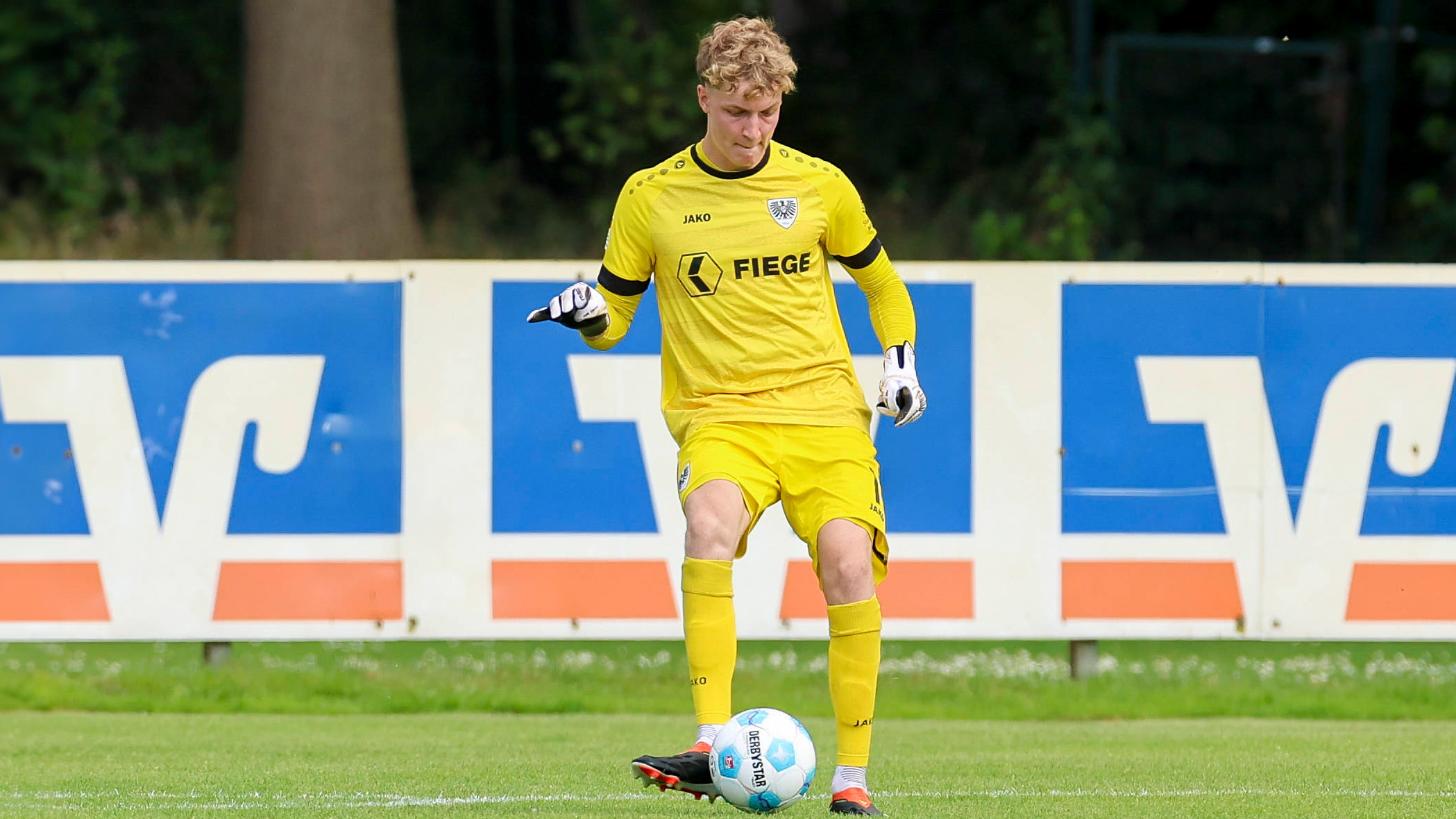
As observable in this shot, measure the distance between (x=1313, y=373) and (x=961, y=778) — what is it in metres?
3.44

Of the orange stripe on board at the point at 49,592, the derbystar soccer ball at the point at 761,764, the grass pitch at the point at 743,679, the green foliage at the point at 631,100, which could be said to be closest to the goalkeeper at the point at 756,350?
the derbystar soccer ball at the point at 761,764

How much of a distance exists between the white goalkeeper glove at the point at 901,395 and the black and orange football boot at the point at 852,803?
3.24ft

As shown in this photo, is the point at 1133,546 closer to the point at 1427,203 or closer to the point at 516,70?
the point at 1427,203

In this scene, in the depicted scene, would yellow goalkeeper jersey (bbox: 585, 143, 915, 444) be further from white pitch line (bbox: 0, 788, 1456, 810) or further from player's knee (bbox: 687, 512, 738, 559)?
white pitch line (bbox: 0, 788, 1456, 810)

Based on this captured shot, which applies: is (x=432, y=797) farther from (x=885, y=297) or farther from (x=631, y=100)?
(x=631, y=100)

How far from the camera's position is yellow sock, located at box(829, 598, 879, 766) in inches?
209

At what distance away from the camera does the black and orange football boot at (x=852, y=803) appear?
202 inches

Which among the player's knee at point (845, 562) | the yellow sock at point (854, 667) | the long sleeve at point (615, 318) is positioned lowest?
the yellow sock at point (854, 667)

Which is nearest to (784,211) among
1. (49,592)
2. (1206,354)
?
(1206,354)

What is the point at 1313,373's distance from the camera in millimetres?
8648

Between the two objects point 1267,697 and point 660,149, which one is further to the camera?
point 660,149

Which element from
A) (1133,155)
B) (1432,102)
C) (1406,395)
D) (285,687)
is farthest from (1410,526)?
(1432,102)

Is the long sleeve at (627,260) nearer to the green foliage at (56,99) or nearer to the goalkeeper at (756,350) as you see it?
the goalkeeper at (756,350)

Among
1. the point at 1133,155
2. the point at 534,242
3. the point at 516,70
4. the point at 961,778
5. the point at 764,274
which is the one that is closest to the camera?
the point at 764,274
